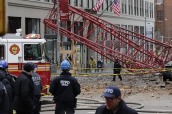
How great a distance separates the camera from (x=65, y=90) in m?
9.12

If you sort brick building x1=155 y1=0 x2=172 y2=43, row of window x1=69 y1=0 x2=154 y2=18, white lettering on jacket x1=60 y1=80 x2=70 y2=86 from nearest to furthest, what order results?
white lettering on jacket x1=60 y1=80 x2=70 y2=86 < row of window x1=69 y1=0 x2=154 y2=18 < brick building x1=155 y1=0 x2=172 y2=43

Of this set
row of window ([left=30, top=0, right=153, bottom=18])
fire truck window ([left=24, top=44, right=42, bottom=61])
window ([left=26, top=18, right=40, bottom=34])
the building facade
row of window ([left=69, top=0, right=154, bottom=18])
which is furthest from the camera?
row of window ([left=69, top=0, right=154, bottom=18])

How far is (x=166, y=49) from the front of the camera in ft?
118

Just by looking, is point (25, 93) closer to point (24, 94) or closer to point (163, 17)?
point (24, 94)

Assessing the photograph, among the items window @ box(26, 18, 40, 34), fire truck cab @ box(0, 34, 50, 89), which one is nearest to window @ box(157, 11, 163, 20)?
window @ box(26, 18, 40, 34)

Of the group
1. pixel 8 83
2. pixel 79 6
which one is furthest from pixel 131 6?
pixel 8 83

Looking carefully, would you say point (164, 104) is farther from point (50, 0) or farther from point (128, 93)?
point (50, 0)

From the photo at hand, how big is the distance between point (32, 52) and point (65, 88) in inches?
365

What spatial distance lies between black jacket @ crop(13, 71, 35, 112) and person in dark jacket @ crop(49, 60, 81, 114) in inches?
19.5

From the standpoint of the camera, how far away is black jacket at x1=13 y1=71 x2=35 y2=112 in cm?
896

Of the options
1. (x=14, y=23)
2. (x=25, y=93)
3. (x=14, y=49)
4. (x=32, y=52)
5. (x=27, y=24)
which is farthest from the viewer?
(x=27, y=24)

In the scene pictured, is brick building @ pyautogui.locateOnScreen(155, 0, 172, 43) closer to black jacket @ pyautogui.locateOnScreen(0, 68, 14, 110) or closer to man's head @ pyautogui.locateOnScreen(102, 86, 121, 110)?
black jacket @ pyautogui.locateOnScreen(0, 68, 14, 110)

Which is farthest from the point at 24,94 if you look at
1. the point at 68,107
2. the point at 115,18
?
the point at 115,18

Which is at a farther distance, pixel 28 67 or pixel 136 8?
pixel 136 8
